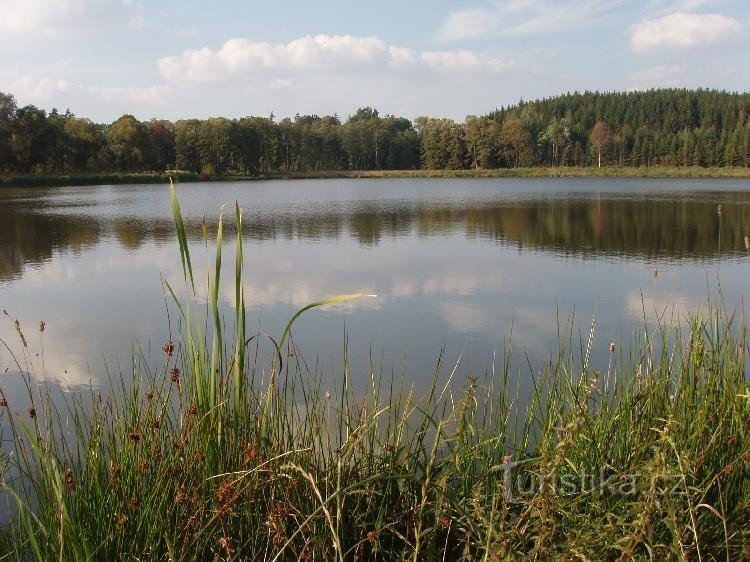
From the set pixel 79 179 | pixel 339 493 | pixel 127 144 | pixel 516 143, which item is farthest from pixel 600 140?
pixel 339 493

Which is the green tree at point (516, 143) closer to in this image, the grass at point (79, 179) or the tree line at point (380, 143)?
the tree line at point (380, 143)

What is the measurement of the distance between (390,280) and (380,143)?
67236mm

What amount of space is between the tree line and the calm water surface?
3487cm

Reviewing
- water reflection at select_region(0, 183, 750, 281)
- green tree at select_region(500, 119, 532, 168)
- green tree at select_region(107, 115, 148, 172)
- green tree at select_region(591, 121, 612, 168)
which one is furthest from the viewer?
green tree at select_region(591, 121, 612, 168)

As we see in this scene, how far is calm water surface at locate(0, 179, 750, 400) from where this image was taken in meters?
5.70

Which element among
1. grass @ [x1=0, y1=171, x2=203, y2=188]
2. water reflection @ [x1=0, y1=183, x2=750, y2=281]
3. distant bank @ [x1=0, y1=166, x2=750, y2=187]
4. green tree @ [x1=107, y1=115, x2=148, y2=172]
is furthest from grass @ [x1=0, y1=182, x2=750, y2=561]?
green tree @ [x1=107, y1=115, x2=148, y2=172]

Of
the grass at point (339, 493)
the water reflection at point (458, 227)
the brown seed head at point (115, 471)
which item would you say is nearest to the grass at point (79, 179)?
the water reflection at point (458, 227)

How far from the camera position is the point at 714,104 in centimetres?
9206

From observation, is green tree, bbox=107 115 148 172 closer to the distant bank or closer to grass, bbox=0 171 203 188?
the distant bank

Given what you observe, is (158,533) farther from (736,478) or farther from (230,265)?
(230,265)

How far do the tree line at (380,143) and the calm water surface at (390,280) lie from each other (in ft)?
114

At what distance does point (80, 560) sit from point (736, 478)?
6.27 feet

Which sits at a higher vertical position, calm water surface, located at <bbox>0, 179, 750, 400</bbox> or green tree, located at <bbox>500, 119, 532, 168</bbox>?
green tree, located at <bbox>500, 119, 532, 168</bbox>

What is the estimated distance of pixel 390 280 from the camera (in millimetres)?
9008
